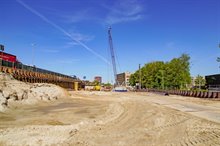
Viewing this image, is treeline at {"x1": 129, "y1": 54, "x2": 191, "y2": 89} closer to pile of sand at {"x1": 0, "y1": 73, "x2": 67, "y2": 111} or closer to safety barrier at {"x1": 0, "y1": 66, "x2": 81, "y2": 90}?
safety barrier at {"x1": 0, "y1": 66, "x2": 81, "y2": 90}

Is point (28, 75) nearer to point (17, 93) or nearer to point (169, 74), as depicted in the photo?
point (17, 93)

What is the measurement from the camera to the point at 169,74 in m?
110

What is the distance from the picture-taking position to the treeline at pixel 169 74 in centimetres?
10881

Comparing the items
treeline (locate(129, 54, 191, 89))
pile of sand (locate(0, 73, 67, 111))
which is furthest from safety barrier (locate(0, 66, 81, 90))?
treeline (locate(129, 54, 191, 89))

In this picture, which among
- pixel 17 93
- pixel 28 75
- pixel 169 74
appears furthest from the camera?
pixel 169 74

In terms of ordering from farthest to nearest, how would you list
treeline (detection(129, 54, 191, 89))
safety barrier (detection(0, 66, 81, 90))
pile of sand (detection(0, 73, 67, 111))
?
treeline (detection(129, 54, 191, 89)) → safety barrier (detection(0, 66, 81, 90)) → pile of sand (detection(0, 73, 67, 111))

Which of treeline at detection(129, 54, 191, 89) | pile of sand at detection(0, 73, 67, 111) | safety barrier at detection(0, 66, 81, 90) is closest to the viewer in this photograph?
pile of sand at detection(0, 73, 67, 111)

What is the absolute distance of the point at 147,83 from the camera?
124 meters

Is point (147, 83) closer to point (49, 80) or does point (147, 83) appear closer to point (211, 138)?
point (49, 80)

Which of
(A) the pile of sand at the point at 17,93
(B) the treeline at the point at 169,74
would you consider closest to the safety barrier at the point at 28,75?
(A) the pile of sand at the point at 17,93

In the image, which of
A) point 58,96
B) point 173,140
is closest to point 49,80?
point 58,96

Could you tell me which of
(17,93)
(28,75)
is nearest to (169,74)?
(28,75)

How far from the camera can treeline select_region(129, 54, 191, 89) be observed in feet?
357

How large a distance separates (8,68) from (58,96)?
10314mm
